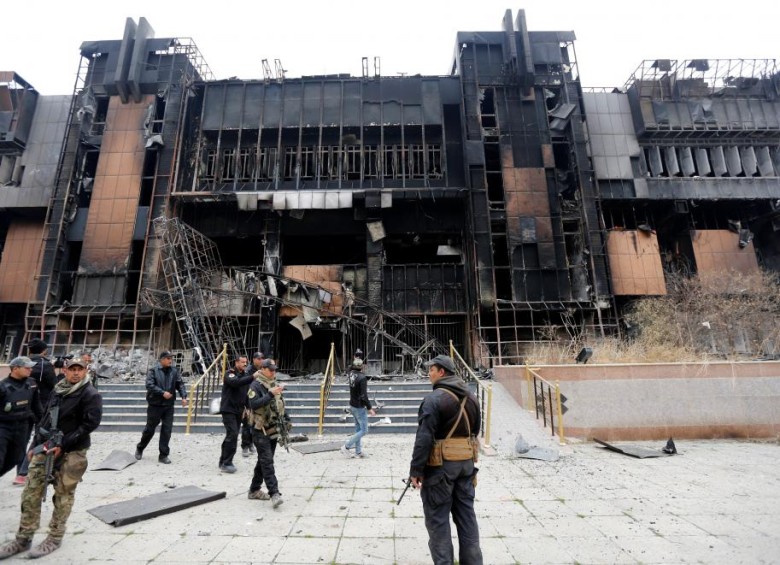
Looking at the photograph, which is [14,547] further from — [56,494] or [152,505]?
[152,505]

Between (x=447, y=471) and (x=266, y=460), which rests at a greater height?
(x=447, y=471)

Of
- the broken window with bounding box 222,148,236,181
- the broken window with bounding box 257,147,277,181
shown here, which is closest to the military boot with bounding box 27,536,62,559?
the broken window with bounding box 257,147,277,181

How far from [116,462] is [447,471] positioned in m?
6.55

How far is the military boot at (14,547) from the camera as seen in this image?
375 centimetres

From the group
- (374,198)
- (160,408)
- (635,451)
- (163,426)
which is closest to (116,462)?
(163,426)

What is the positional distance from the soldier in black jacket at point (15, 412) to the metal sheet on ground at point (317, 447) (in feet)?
15.2

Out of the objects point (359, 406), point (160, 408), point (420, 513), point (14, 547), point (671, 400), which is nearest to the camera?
point (14, 547)

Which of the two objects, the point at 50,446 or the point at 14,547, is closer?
the point at 14,547

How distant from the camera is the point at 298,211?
70.7 ft

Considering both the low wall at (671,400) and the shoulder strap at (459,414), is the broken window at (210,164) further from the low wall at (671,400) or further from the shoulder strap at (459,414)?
the shoulder strap at (459,414)

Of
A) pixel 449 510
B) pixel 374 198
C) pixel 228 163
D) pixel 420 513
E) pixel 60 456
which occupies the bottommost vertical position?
pixel 420 513

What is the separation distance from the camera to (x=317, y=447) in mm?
8688

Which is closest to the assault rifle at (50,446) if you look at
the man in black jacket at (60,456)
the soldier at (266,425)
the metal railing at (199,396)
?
the man in black jacket at (60,456)

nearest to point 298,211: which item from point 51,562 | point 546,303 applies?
point 546,303
